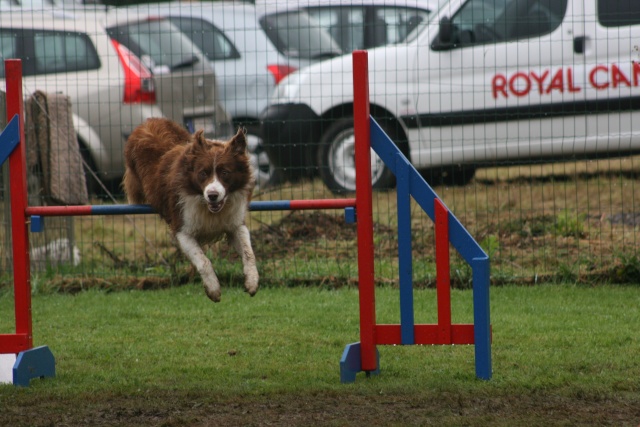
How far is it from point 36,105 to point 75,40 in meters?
2.40

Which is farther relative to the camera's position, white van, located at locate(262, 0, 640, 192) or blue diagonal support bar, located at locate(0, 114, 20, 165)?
white van, located at locate(262, 0, 640, 192)

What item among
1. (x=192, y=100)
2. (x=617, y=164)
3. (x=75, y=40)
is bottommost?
(x=617, y=164)

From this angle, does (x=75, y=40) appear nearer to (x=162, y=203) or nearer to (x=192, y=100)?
(x=192, y=100)

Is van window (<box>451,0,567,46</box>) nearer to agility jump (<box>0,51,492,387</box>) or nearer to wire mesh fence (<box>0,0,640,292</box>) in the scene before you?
wire mesh fence (<box>0,0,640,292</box>)

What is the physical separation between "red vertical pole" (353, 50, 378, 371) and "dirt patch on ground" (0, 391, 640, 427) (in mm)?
374

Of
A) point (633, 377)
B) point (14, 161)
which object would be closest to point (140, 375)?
point (14, 161)

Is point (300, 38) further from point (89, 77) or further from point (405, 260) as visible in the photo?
point (405, 260)

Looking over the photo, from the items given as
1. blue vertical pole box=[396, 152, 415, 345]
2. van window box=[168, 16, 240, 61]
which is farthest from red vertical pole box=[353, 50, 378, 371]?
van window box=[168, 16, 240, 61]

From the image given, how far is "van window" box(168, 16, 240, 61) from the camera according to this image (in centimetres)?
1246

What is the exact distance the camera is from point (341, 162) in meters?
9.27

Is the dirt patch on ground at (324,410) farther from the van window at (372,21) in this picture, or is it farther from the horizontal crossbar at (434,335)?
the van window at (372,21)

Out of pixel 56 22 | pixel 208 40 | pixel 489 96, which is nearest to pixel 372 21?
pixel 208 40

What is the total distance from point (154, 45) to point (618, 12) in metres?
6.15

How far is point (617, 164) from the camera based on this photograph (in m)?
8.88
